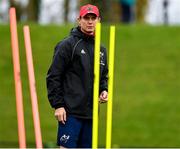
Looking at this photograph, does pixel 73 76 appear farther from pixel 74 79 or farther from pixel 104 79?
pixel 104 79

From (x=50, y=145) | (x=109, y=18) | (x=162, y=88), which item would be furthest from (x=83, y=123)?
(x=109, y=18)

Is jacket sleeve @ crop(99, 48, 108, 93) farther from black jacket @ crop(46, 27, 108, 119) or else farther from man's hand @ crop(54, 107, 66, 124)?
man's hand @ crop(54, 107, 66, 124)

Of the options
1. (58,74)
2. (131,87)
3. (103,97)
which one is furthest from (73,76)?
(131,87)

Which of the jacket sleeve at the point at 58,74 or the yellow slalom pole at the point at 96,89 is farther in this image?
the jacket sleeve at the point at 58,74

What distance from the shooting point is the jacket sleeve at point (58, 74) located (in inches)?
258

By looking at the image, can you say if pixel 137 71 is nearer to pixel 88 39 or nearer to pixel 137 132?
pixel 137 132

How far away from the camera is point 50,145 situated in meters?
13.0

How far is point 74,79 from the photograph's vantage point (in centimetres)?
661

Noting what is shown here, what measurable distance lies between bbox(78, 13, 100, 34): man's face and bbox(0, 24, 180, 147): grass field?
6803 millimetres

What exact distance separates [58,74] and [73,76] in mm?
149

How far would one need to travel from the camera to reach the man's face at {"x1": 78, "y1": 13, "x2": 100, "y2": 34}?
6.59 m

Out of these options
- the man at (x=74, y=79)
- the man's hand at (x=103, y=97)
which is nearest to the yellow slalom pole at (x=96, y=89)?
the man at (x=74, y=79)

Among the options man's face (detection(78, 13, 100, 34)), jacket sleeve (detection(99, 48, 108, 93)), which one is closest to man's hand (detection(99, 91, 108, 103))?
jacket sleeve (detection(99, 48, 108, 93))

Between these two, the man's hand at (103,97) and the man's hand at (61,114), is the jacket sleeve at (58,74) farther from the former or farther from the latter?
the man's hand at (103,97)
